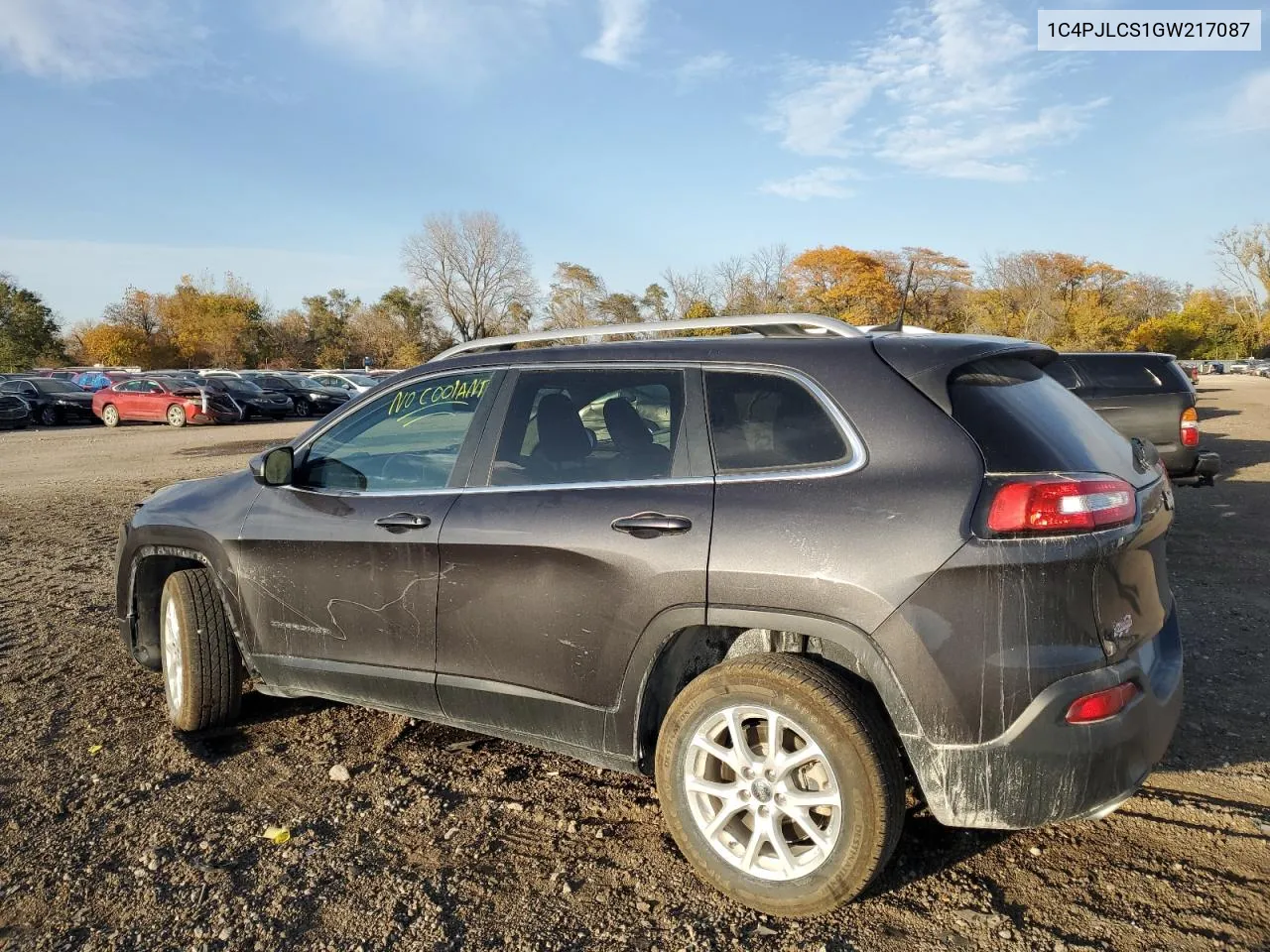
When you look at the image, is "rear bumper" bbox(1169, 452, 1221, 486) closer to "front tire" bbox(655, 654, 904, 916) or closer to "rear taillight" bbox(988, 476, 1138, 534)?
"rear taillight" bbox(988, 476, 1138, 534)

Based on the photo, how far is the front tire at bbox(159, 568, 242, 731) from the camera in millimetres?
3887

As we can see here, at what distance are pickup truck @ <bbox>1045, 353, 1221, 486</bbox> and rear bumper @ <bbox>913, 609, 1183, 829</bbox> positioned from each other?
7.99 m

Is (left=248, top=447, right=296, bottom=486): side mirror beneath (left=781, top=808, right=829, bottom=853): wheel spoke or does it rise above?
above

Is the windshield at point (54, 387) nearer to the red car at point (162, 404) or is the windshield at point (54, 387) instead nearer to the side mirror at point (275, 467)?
the red car at point (162, 404)

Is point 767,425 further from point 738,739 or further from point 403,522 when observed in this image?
point 403,522

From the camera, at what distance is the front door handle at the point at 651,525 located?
2.73m

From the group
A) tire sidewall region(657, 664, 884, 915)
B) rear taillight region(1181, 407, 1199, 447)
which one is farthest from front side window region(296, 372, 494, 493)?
rear taillight region(1181, 407, 1199, 447)

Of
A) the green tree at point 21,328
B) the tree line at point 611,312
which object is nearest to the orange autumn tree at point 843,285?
the tree line at point 611,312

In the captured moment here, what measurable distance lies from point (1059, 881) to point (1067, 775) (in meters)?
0.64

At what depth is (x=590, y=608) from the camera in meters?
2.86

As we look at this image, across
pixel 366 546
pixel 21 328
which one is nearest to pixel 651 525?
pixel 366 546

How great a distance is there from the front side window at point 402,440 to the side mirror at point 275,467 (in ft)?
0.20

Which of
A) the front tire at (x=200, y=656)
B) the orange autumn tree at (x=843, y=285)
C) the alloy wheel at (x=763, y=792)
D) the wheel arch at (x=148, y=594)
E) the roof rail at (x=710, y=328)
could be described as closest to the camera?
the alloy wheel at (x=763, y=792)

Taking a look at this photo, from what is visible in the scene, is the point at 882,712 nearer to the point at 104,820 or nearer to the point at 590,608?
the point at 590,608
